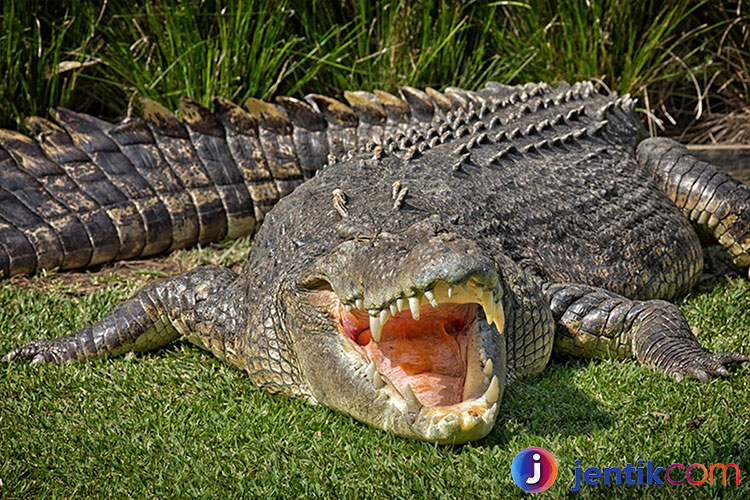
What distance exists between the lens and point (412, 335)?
3164mm

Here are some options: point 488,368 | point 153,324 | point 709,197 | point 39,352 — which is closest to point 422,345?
point 488,368

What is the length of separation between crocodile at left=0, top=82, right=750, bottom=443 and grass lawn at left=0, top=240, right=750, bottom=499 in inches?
4.1

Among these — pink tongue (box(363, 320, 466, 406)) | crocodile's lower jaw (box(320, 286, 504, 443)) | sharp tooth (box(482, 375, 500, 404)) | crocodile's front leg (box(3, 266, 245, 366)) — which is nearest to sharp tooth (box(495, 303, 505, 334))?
crocodile's lower jaw (box(320, 286, 504, 443))

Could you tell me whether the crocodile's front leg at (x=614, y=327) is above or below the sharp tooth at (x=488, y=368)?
below

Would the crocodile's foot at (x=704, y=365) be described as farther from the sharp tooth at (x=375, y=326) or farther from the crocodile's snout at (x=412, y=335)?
the sharp tooth at (x=375, y=326)

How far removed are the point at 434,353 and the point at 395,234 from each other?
459 millimetres

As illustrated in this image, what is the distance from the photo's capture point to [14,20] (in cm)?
586

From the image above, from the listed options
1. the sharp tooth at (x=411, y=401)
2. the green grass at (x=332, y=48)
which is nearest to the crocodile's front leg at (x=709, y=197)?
the green grass at (x=332, y=48)

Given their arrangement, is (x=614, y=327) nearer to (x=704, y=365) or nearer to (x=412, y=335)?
(x=704, y=365)

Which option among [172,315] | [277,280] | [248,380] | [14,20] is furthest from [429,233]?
[14,20]

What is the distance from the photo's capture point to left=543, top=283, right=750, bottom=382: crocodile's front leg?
143 inches

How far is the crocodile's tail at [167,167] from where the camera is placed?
4941mm

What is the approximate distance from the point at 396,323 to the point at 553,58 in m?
4.15

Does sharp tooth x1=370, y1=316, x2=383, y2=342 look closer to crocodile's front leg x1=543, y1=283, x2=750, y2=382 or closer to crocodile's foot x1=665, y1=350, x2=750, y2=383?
Answer: crocodile's front leg x1=543, y1=283, x2=750, y2=382
